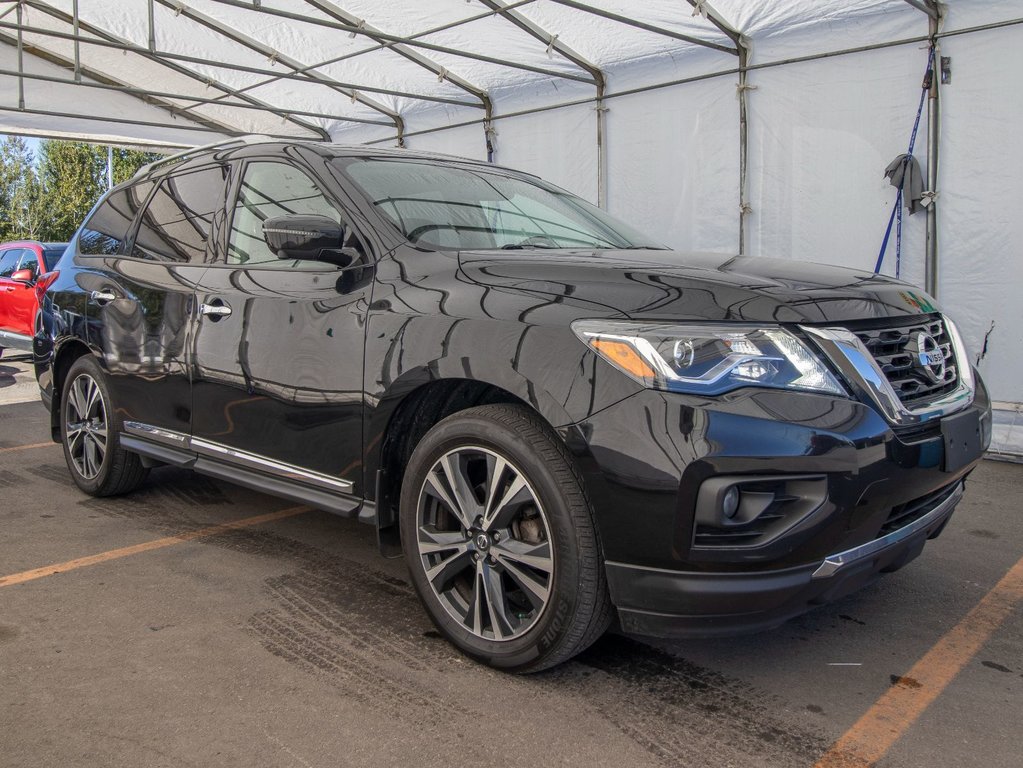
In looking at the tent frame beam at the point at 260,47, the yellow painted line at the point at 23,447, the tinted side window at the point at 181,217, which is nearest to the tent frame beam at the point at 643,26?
the tent frame beam at the point at 260,47

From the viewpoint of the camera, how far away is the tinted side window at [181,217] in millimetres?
3859

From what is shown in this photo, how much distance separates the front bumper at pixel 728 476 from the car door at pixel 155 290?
7.03ft

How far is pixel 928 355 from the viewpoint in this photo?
2703 millimetres

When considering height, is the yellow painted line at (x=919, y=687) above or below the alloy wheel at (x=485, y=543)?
below

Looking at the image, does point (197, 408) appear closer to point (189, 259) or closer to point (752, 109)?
point (189, 259)

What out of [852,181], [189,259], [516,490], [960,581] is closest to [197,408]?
[189,259]

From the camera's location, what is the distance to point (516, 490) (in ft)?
8.35

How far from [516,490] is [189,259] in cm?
210

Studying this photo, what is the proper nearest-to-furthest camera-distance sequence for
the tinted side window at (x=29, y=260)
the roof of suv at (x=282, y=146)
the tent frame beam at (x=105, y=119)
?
the roof of suv at (x=282, y=146) < the tinted side window at (x=29, y=260) < the tent frame beam at (x=105, y=119)

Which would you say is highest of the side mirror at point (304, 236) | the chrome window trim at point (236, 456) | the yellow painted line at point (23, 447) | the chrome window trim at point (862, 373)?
the side mirror at point (304, 236)

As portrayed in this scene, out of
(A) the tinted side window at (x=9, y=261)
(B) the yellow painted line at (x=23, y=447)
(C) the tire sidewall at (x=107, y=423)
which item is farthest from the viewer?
(A) the tinted side window at (x=9, y=261)

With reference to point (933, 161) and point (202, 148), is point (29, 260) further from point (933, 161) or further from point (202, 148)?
point (933, 161)

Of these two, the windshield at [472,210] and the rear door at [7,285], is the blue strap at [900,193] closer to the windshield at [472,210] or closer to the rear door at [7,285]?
the windshield at [472,210]

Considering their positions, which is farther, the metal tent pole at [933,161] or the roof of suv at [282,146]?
the metal tent pole at [933,161]
